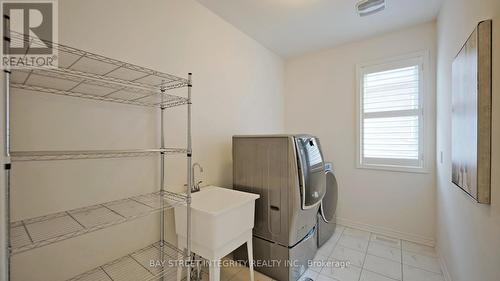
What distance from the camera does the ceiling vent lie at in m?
1.86

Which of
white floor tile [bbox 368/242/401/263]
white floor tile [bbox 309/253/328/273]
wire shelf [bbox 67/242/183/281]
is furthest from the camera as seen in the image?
white floor tile [bbox 368/242/401/263]

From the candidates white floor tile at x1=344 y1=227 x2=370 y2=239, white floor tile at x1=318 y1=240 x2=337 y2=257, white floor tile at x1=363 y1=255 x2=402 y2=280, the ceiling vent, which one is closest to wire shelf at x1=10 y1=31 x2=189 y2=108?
the ceiling vent

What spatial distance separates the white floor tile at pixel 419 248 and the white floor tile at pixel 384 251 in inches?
5.6

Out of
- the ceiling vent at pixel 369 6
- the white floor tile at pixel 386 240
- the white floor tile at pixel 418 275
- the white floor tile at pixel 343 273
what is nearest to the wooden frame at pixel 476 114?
the ceiling vent at pixel 369 6

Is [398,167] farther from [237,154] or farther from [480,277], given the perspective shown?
[237,154]

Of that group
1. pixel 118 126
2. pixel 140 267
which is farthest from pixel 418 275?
pixel 118 126

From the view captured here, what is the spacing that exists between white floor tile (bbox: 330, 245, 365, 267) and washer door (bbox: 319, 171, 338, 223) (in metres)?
0.32

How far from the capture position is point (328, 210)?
2.48m

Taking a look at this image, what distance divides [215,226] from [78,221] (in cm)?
73

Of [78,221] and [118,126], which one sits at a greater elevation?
[118,126]

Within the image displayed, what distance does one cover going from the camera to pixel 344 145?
281 centimetres

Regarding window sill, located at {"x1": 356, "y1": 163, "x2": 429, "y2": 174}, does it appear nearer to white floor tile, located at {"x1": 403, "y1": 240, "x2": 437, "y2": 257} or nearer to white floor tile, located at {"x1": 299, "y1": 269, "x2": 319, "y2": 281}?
white floor tile, located at {"x1": 403, "y1": 240, "x2": 437, "y2": 257}

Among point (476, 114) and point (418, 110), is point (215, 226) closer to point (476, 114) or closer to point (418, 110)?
point (476, 114)

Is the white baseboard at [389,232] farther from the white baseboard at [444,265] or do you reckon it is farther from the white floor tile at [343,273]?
the white floor tile at [343,273]
